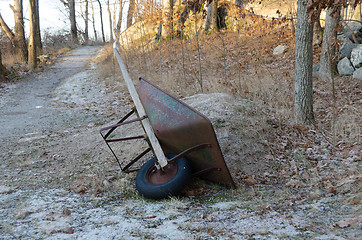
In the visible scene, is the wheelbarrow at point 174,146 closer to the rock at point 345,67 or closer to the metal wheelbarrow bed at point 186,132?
the metal wheelbarrow bed at point 186,132

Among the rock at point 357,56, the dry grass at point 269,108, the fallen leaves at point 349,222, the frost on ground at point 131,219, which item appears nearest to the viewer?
the fallen leaves at point 349,222

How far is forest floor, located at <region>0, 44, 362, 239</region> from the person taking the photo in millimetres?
2678

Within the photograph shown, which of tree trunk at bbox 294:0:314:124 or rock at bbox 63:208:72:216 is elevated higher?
tree trunk at bbox 294:0:314:124

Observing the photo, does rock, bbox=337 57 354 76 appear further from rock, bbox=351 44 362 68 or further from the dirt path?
Result: the dirt path

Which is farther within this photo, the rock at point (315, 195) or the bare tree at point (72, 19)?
the bare tree at point (72, 19)

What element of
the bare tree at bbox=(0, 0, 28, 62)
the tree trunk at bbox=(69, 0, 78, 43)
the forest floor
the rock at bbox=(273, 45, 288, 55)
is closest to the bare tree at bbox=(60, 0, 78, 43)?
the tree trunk at bbox=(69, 0, 78, 43)

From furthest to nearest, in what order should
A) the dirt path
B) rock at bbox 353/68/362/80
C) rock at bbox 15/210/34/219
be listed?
rock at bbox 353/68/362/80, the dirt path, rock at bbox 15/210/34/219

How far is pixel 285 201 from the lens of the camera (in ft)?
10.6

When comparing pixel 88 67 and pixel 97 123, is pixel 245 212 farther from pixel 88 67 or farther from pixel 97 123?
pixel 88 67

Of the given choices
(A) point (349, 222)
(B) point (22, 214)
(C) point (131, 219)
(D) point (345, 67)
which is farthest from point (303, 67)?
(B) point (22, 214)

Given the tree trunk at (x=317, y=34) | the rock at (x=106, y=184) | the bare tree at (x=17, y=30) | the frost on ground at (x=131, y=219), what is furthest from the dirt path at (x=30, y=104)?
the tree trunk at (x=317, y=34)

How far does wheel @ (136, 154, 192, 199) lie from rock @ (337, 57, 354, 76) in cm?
758

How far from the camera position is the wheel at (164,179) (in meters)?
3.49

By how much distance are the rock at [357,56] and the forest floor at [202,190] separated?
4.88m
